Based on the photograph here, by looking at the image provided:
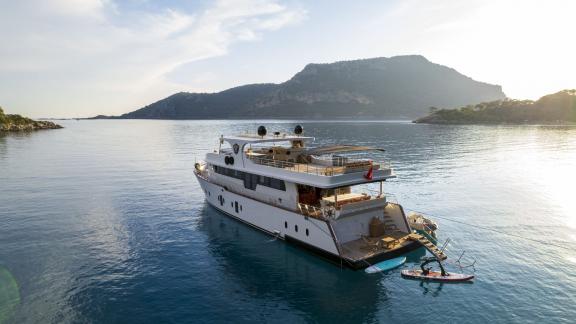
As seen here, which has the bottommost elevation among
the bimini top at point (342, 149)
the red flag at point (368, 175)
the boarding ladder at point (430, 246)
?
the boarding ladder at point (430, 246)

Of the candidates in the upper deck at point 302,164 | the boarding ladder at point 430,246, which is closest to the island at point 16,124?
the upper deck at point 302,164

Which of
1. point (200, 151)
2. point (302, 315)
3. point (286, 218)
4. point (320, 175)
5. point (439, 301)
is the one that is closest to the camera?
point (302, 315)

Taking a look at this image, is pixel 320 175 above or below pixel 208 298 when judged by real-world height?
above

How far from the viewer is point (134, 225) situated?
107 feet

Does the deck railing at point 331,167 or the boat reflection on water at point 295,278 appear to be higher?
the deck railing at point 331,167

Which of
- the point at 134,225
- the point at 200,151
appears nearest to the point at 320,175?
the point at 134,225

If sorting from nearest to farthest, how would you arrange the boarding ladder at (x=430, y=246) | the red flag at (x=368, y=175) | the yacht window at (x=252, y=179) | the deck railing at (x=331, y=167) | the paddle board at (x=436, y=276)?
the paddle board at (x=436, y=276)
the boarding ladder at (x=430, y=246)
the deck railing at (x=331, y=167)
the red flag at (x=368, y=175)
the yacht window at (x=252, y=179)

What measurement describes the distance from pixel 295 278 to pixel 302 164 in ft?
34.7

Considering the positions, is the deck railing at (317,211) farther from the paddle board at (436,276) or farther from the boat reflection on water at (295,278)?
the paddle board at (436,276)

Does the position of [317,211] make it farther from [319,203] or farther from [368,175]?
[368,175]

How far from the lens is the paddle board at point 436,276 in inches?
870

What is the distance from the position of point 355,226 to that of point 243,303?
9.65 metres

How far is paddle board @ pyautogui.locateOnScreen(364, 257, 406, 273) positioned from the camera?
22.9 meters

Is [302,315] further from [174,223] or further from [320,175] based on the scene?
[174,223]
